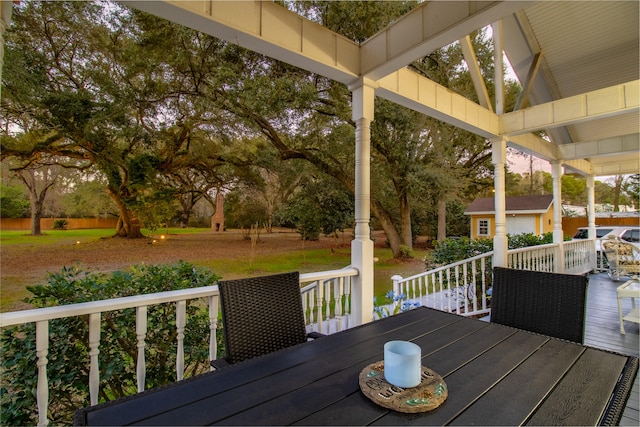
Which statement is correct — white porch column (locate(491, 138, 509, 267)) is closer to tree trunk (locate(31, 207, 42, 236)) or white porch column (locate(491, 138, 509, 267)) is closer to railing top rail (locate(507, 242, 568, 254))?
railing top rail (locate(507, 242, 568, 254))

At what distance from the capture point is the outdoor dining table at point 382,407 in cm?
86

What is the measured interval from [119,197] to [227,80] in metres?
2.57

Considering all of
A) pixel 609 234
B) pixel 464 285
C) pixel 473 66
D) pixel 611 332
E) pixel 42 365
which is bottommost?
pixel 611 332

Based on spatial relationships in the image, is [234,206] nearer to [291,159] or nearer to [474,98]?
[291,159]

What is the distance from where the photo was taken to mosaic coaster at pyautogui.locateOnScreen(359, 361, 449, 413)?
0.91m

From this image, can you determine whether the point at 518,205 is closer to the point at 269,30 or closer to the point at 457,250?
the point at 457,250

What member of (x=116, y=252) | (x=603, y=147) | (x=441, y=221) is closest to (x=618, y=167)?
(x=603, y=147)

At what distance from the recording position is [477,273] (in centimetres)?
477

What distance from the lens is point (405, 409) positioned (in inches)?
35.3

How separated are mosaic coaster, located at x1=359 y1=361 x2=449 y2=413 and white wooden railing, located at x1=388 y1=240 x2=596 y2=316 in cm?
257

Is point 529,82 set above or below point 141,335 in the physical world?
above

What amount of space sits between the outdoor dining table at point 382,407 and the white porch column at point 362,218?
43.6 inches

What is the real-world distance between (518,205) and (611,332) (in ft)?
32.0

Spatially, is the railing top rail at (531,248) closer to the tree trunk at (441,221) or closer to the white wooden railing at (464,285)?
the white wooden railing at (464,285)
